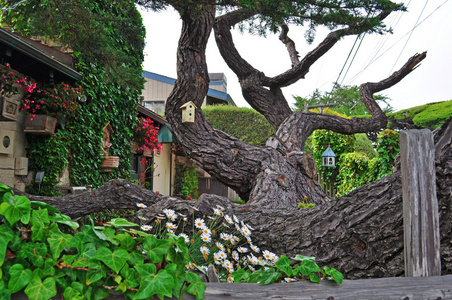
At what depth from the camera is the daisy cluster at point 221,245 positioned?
247cm

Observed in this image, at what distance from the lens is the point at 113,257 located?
1.37 m

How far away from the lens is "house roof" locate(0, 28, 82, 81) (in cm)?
402

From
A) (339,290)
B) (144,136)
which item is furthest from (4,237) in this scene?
(144,136)

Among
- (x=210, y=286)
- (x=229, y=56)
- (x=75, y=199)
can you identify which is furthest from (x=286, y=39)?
(x=210, y=286)

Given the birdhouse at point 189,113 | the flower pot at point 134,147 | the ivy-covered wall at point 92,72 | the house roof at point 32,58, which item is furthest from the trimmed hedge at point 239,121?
the birdhouse at point 189,113

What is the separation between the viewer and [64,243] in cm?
139

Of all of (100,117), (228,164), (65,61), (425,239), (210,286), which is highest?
(65,61)

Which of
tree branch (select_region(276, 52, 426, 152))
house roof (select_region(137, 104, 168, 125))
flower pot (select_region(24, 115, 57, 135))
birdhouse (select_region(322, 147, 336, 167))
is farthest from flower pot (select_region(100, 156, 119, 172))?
birdhouse (select_region(322, 147, 336, 167))

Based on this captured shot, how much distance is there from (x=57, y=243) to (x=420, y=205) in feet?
5.93

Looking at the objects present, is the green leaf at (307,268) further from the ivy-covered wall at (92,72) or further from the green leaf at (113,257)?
the ivy-covered wall at (92,72)

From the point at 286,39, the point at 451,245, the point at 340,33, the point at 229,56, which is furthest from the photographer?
the point at 286,39

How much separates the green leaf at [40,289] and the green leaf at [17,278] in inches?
0.9

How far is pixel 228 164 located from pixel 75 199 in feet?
6.14

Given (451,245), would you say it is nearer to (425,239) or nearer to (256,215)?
(425,239)
